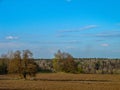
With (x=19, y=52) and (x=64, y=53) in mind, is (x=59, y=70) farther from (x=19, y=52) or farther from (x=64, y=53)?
(x=19, y=52)

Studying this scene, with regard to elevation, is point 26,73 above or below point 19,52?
below

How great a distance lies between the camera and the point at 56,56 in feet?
485

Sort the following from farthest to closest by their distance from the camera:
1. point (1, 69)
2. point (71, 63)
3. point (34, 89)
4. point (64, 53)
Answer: point (64, 53) < point (71, 63) < point (1, 69) < point (34, 89)

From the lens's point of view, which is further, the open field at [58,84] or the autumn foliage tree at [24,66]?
the autumn foliage tree at [24,66]

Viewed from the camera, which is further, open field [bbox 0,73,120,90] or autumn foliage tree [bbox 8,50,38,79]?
autumn foliage tree [bbox 8,50,38,79]

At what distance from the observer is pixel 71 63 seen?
136m

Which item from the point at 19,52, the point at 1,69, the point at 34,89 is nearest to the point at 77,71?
the point at 1,69

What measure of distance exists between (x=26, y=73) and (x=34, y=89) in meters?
41.4

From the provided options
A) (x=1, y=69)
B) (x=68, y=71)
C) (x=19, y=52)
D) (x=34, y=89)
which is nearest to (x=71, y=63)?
(x=68, y=71)

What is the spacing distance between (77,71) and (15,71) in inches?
2376

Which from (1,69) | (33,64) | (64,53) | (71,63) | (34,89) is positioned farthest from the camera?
(64,53)

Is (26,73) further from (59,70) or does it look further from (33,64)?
(59,70)

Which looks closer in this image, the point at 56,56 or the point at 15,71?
the point at 15,71

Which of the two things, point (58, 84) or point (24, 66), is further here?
point (24, 66)
